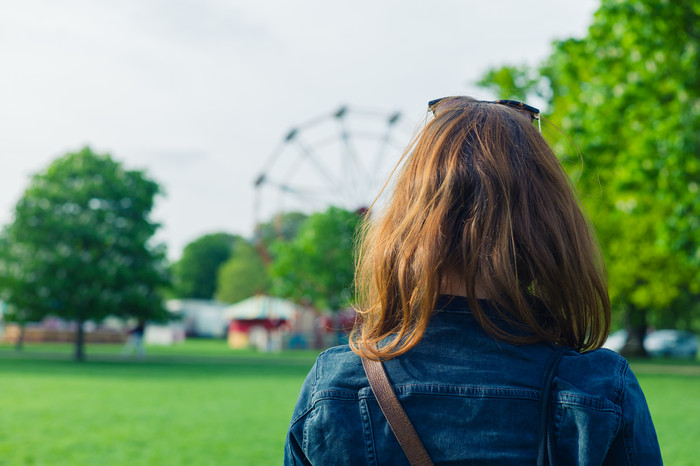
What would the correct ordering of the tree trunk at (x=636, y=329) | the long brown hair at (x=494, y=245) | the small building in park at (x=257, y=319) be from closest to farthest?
the long brown hair at (x=494, y=245)
the tree trunk at (x=636, y=329)
the small building in park at (x=257, y=319)

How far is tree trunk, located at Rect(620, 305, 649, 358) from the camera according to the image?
140ft

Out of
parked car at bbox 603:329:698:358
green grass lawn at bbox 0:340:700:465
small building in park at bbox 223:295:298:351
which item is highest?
small building in park at bbox 223:295:298:351

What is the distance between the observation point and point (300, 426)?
5.55 feet

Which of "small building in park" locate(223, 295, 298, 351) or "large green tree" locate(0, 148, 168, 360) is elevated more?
"large green tree" locate(0, 148, 168, 360)

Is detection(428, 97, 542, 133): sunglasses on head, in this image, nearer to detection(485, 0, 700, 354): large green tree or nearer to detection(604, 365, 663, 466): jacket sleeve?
detection(604, 365, 663, 466): jacket sleeve

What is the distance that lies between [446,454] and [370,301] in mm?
438

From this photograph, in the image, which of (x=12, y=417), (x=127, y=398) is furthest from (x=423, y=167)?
(x=127, y=398)

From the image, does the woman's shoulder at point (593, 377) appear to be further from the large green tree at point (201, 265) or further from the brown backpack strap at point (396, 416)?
the large green tree at point (201, 265)

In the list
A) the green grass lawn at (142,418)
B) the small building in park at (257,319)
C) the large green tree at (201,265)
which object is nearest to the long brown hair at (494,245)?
the green grass lawn at (142,418)

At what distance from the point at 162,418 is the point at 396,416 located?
37.8ft

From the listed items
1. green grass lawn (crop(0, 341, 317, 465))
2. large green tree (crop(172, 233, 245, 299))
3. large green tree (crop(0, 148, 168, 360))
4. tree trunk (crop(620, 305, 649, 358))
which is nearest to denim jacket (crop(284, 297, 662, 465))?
green grass lawn (crop(0, 341, 317, 465))

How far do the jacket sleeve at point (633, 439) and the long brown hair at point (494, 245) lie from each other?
196 mm

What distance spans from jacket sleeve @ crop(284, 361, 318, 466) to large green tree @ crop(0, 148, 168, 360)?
3114cm

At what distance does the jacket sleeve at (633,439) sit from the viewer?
1.44 m
